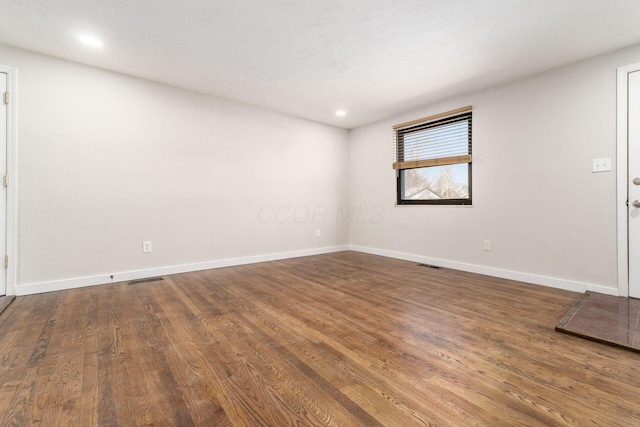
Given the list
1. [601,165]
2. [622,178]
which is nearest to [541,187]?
[601,165]

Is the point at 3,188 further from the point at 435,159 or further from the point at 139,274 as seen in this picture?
the point at 435,159

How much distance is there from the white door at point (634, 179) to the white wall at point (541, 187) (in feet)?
0.34

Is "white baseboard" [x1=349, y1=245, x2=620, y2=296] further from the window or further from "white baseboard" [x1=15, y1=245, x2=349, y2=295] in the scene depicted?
"white baseboard" [x1=15, y1=245, x2=349, y2=295]

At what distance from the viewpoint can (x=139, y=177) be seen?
10.7 ft

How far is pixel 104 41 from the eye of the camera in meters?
2.50

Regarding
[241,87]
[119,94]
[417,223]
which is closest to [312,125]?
[241,87]

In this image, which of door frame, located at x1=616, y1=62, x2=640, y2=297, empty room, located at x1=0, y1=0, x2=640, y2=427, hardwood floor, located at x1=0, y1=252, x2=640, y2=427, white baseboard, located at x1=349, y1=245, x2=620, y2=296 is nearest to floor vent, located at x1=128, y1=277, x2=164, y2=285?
empty room, located at x1=0, y1=0, x2=640, y2=427

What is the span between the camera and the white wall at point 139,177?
9.01 feet

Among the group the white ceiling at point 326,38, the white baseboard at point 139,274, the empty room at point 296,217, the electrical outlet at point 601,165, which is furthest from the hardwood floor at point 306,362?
the white ceiling at point 326,38

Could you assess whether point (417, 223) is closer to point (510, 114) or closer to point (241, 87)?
point (510, 114)

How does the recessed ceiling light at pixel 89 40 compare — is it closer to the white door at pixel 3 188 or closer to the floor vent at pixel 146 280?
the white door at pixel 3 188

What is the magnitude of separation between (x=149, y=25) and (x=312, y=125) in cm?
289

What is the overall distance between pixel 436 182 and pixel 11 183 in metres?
4.82

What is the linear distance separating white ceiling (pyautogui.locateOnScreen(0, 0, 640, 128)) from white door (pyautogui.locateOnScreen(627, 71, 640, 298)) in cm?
46
